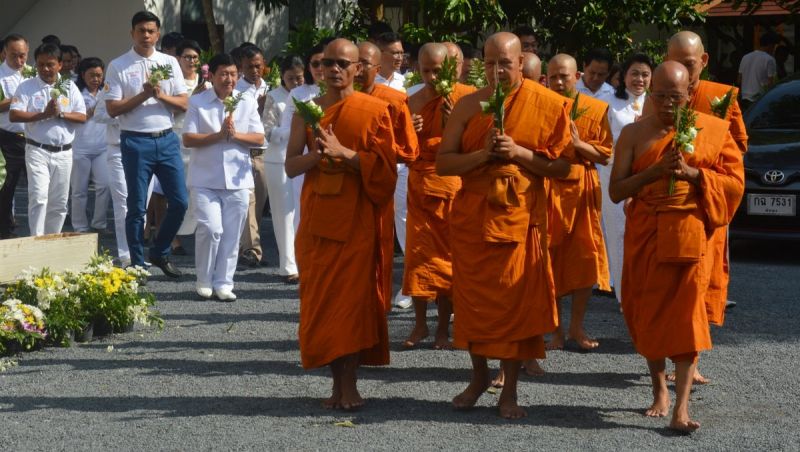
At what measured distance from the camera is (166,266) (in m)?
11.5

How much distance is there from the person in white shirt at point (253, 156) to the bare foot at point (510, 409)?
19.4 ft

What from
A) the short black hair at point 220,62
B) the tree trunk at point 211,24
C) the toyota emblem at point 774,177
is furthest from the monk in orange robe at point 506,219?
the tree trunk at point 211,24

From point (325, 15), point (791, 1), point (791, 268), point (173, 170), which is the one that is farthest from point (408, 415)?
point (325, 15)

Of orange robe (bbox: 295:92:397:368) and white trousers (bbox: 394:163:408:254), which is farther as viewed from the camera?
white trousers (bbox: 394:163:408:254)

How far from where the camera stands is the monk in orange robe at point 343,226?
7.03 meters

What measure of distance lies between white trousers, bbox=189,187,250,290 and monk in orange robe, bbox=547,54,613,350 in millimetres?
2930

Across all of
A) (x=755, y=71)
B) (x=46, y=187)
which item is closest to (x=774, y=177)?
(x=46, y=187)

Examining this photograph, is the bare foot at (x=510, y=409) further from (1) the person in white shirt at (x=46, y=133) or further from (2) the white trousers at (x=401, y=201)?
(1) the person in white shirt at (x=46, y=133)

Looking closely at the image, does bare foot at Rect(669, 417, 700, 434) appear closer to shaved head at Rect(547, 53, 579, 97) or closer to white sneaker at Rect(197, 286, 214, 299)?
shaved head at Rect(547, 53, 579, 97)

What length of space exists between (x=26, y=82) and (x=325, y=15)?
39.5ft

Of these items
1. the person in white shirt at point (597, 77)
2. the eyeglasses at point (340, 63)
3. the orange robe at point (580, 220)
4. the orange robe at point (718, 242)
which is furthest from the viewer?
the person in white shirt at point (597, 77)

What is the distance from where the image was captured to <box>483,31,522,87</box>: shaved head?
272 inches

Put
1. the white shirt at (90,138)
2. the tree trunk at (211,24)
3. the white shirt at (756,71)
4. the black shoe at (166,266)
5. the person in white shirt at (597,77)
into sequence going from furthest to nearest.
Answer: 1. the tree trunk at (211,24)
2. the white shirt at (756,71)
3. the white shirt at (90,138)
4. the black shoe at (166,266)
5. the person in white shirt at (597,77)

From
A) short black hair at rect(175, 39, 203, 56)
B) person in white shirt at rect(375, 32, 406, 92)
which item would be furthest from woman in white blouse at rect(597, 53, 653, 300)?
short black hair at rect(175, 39, 203, 56)
